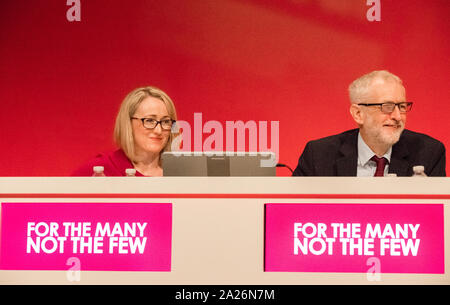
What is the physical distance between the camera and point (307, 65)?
11.7 feet

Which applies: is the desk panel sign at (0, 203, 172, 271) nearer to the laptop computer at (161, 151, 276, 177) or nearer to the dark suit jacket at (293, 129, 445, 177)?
the laptop computer at (161, 151, 276, 177)

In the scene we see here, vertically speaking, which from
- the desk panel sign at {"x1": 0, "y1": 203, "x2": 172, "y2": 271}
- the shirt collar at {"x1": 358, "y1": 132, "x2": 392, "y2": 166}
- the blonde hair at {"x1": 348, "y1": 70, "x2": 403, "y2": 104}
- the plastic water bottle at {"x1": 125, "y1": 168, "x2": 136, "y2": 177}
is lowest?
the desk panel sign at {"x1": 0, "y1": 203, "x2": 172, "y2": 271}

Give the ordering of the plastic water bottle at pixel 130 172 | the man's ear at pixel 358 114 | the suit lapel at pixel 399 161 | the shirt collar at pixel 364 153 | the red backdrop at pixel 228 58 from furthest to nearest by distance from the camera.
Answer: the red backdrop at pixel 228 58 < the man's ear at pixel 358 114 < the shirt collar at pixel 364 153 < the suit lapel at pixel 399 161 < the plastic water bottle at pixel 130 172

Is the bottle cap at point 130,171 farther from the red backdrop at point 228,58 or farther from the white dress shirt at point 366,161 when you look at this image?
the red backdrop at point 228,58

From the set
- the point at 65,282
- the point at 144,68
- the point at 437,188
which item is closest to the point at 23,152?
the point at 144,68

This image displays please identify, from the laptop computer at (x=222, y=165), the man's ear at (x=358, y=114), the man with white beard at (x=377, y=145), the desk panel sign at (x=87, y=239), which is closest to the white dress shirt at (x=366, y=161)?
the man with white beard at (x=377, y=145)

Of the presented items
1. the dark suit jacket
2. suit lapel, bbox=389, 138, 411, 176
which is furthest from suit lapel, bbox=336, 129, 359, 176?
suit lapel, bbox=389, 138, 411, 176

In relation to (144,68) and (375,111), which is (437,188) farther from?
(144,68)

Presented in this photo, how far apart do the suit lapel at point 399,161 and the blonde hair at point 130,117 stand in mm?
1021

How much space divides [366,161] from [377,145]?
0.32 feet

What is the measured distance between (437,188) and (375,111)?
3.21ft

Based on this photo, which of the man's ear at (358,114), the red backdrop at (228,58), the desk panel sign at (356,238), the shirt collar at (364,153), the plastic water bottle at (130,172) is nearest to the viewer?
the desk panel sign at (356,238)

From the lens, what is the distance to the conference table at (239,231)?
1547 millimetres

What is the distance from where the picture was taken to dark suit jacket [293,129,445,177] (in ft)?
7.75
